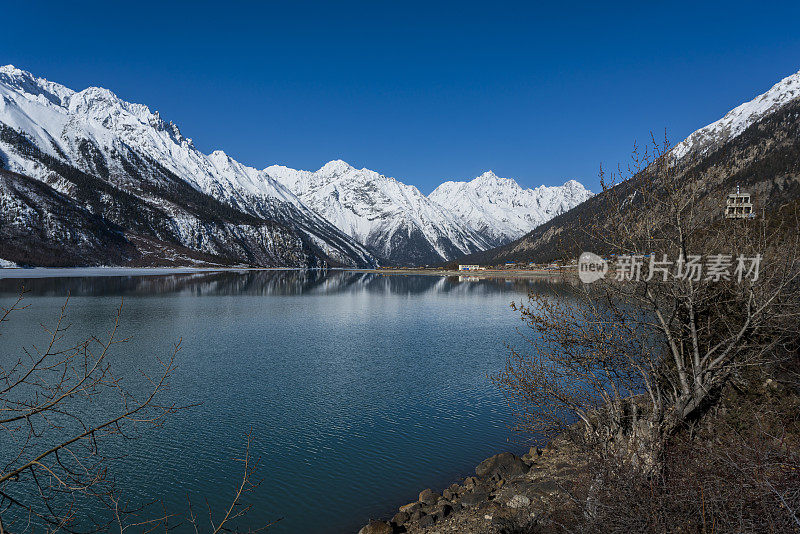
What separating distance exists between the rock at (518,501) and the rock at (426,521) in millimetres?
3267

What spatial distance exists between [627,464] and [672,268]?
8.95 meters

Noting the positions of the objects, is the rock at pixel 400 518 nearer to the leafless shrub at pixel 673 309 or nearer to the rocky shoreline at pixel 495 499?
the rocky shoreline at pixel 495 499

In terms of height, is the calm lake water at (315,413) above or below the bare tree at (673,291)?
below

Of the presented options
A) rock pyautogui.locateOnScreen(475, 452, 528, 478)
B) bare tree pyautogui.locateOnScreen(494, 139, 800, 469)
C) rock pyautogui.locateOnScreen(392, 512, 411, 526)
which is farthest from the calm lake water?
bare tree pyautogui.locateOnScreen(494, 139, 800, 469)

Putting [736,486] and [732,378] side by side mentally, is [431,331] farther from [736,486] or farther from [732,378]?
[736,486]

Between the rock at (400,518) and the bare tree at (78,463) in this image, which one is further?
the rock at (400,518)

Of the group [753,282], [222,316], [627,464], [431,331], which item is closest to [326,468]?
[627,464]

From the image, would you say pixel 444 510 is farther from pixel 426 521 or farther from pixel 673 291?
pixel 673 291

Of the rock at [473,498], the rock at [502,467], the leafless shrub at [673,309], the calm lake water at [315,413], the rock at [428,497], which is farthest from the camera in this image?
the rock at [502,467]

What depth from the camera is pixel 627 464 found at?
44.6 ft

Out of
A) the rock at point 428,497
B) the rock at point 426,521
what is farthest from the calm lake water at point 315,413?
the rock at point 426,521

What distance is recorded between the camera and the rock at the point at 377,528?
18.2 m

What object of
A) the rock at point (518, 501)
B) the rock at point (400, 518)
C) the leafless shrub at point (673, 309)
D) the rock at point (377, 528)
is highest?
the leafless shrub at point (673, 309)

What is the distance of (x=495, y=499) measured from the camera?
20438mm
